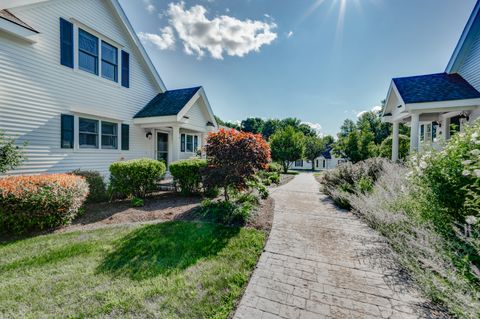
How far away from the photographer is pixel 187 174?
7.39 m

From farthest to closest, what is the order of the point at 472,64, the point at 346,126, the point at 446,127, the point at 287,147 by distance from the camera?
1. the point at 346,126
2. the point at 287,147
3. the point at 446,127
4. the point at 472,64

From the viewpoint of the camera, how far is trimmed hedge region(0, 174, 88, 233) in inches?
167

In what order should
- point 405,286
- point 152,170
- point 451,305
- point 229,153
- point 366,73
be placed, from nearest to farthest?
1. point 451,305
2. point 405,286
3. point 229,153
4. point 152,170
5. point 366,73

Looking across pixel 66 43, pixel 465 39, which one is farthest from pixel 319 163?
pixel 66 43

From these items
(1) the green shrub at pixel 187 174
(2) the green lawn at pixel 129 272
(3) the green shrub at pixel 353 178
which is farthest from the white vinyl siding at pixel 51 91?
(3) the green shrub at pixel 353 178

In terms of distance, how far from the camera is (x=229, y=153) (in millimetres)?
5402

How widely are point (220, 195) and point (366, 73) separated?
38.5 ft

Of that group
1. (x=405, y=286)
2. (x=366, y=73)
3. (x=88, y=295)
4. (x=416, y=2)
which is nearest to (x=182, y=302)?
(x=88, y=295)

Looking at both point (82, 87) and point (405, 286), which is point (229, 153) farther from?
point (82, 87)

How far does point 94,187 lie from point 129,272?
542 centimetres

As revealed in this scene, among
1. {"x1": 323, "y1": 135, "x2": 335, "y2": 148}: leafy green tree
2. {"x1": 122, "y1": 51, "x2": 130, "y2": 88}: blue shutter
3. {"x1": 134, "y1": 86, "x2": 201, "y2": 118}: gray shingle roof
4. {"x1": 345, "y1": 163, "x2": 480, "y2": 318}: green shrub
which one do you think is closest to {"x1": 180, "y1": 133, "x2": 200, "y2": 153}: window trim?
{"x1": 134, "y1": 86, "x2": 201, "y2": 118}: gray shingle roof

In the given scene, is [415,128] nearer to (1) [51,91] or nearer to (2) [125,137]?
(2) [125,137]

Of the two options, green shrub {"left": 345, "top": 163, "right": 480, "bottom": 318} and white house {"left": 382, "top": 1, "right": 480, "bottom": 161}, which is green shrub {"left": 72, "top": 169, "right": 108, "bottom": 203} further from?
white house {"left": 382, "top": 1, "right": 480, "bottom": 161}

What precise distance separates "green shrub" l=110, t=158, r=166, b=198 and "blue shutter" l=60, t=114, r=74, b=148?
2.29 meters
